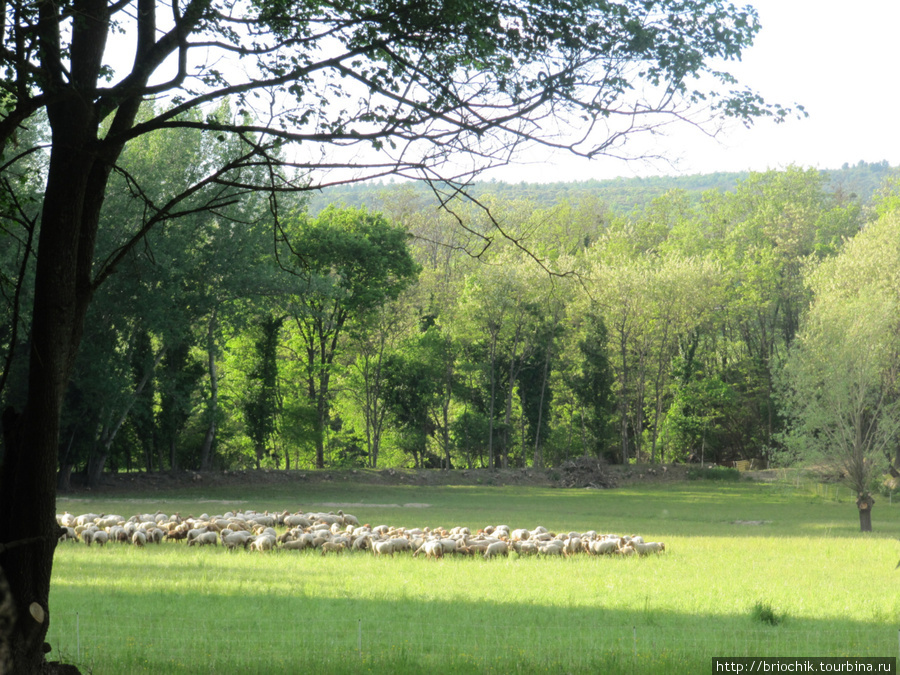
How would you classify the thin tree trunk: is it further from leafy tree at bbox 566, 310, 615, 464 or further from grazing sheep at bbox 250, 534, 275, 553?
leafy tree at bbox 566, 310, 615, 464

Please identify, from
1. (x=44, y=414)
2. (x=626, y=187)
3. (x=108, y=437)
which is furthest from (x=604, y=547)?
(x=626, y=187)

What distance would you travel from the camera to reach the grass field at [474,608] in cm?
821

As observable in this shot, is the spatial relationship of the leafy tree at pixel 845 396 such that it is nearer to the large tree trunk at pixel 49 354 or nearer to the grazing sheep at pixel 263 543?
the grazing sheep at pixel 263 543

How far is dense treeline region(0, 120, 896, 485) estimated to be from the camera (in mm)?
36312

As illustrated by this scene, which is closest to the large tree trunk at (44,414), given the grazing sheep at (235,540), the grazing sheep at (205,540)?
the grazing sheep at (235,540)

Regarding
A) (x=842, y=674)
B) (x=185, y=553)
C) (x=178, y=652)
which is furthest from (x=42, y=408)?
(x=185, y=553)

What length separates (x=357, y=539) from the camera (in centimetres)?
1830

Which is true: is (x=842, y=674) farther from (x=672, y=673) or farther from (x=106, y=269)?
(x=106, y=269)

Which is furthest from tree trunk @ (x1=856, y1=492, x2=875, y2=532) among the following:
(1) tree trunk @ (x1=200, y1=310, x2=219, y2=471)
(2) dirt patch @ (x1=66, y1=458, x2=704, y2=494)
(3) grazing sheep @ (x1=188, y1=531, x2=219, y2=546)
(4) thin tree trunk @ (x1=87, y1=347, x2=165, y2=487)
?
(4) thin tree trunk @ (x1=87, y1=347, x2=165, y2=487)

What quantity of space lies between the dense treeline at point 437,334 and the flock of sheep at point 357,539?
1366 cm

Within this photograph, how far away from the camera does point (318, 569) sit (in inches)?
605

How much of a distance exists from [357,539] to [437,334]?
36.5m

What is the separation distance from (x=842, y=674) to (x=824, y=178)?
67924mm

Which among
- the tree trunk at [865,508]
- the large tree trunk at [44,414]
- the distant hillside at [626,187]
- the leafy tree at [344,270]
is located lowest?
the tree trunk at [865,508]
